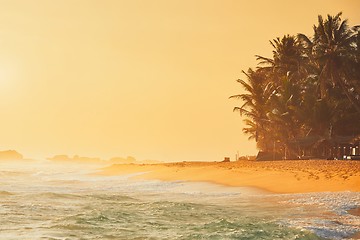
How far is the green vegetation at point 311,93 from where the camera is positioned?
169 ft

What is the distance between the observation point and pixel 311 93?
195 feet

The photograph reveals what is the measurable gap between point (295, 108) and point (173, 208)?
39331 millimetres

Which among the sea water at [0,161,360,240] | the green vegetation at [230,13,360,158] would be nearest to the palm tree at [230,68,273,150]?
the green vegetation at [230,13,360,158]

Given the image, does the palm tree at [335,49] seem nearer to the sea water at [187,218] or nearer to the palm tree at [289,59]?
the palm tree at [289,59]

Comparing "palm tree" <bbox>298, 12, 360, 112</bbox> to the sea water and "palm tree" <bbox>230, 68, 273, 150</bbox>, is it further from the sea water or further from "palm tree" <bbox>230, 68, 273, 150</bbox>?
the sea water

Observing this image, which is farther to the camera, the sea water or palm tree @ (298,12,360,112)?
palm tree @ (298,12,360,112)

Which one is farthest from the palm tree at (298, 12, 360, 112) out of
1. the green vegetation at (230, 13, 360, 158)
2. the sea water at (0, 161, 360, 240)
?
the sea water at (0, 161, 360, 240)

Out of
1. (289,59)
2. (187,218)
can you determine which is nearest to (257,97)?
(289,59)

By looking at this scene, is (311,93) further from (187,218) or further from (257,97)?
(187,218)

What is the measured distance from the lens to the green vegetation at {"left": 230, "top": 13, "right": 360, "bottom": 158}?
51.5 m

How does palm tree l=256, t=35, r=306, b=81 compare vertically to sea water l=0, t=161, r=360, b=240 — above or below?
above

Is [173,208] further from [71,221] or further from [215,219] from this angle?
[71,221]

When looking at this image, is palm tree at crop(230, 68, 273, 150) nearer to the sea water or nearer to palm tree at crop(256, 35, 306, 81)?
palm tree at crop(256, 35, 306, 81)

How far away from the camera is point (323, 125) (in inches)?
2224
